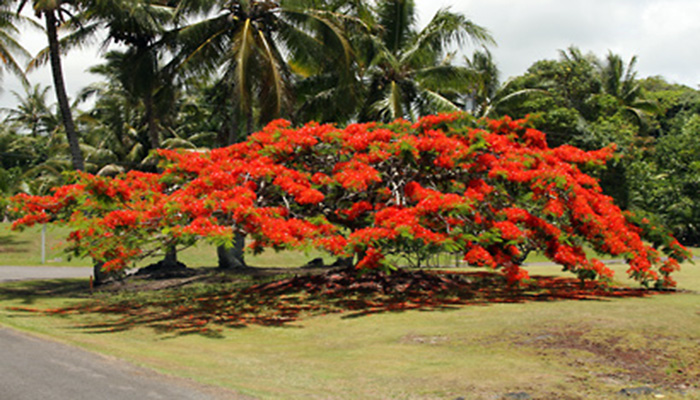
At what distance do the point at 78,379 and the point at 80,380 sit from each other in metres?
0.06

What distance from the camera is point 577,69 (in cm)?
3938

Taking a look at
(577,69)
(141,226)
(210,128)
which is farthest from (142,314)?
(577,69)

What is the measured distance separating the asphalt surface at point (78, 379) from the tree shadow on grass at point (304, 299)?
343cm

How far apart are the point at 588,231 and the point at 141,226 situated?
372 inches

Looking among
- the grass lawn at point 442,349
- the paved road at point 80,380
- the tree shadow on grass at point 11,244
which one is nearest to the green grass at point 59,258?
the tree shadow on grass at point 11,244

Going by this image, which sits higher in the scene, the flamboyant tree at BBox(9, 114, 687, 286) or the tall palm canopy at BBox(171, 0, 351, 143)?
the tall palm canopy at BBox(171, 0, 351, 143)

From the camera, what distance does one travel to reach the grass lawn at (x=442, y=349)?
21.2 ft

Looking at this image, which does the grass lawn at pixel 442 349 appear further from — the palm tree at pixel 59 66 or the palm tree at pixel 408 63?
the palm tree at pixel 408 63

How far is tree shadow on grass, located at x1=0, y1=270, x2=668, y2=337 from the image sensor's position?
12203mm

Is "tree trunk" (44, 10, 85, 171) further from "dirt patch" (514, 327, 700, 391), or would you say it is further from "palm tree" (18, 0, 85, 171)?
"dirt patch" (514, 327, 700, 391)

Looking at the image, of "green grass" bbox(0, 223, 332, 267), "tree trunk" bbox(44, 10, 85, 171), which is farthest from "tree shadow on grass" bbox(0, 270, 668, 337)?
"green grass" bbox(0, 223, 332, 267)

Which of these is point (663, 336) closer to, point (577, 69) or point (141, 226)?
point (141, 226)

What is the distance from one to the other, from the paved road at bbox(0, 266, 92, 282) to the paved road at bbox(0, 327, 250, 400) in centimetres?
1435

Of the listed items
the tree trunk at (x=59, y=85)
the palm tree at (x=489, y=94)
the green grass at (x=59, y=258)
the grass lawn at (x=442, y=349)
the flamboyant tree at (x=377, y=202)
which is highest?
the palm tree at (x=489, y=94)
